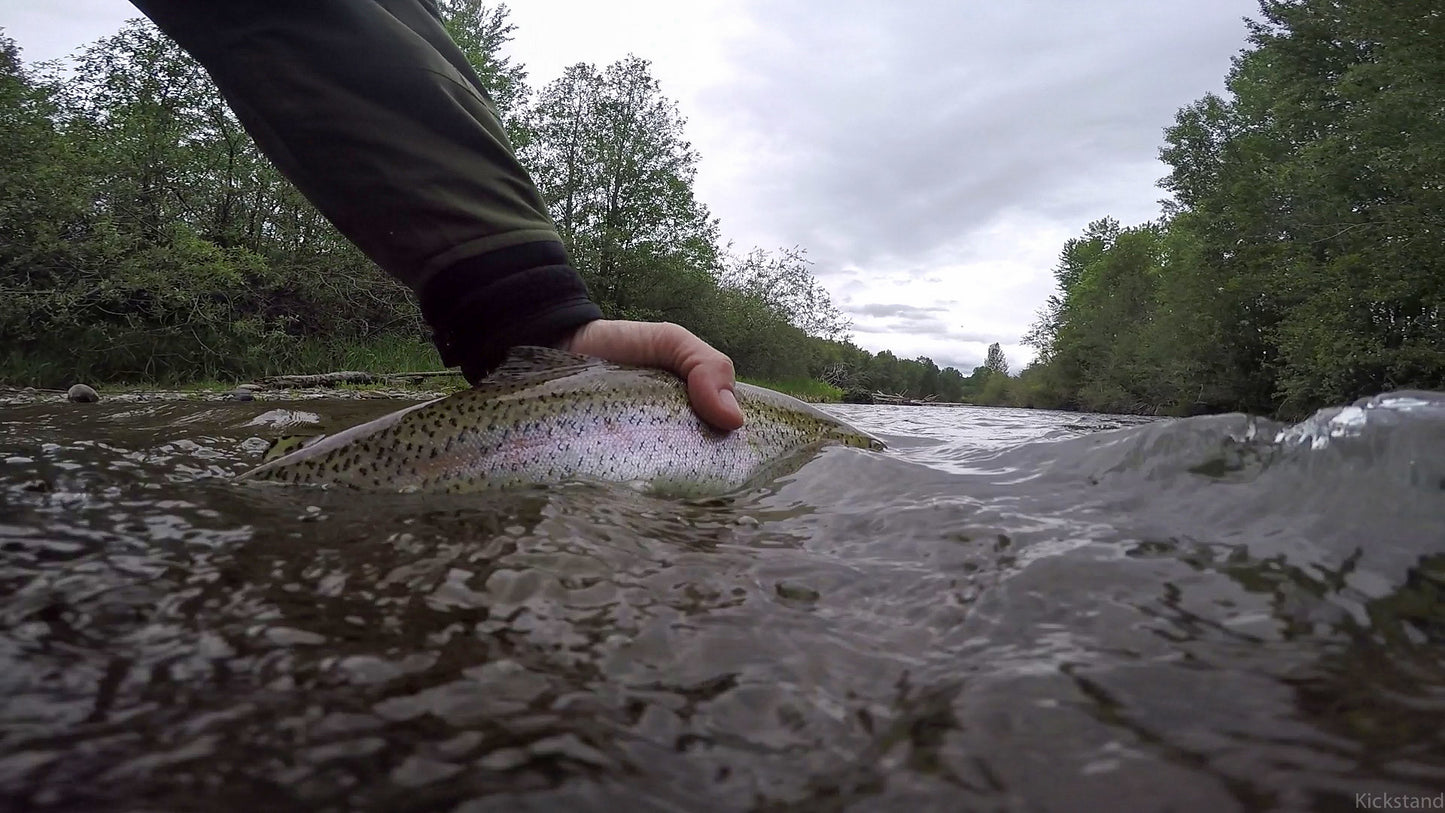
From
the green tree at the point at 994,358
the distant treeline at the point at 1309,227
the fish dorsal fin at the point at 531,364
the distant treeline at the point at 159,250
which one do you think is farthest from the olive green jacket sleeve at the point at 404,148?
the green tree at the point at 994,358

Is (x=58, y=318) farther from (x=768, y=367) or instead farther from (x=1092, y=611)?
(x=768, y=367)

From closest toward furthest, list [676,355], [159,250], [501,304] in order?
[501,304] < [676,355] < [159,250]

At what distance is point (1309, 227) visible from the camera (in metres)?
19.3

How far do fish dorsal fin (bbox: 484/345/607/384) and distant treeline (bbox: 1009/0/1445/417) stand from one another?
1802 cm

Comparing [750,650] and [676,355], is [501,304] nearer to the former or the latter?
[676,355]

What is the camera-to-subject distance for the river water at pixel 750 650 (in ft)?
2.58

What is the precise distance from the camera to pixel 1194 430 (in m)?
2.48

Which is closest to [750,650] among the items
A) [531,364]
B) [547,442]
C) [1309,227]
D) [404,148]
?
[547,442]

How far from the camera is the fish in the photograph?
2631mm

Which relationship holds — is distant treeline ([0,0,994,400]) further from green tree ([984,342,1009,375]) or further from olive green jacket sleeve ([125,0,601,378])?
green tree ([984,342,1009,375])

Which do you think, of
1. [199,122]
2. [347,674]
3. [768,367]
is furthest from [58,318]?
[768,367]

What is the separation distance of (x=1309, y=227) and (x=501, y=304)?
24.4m

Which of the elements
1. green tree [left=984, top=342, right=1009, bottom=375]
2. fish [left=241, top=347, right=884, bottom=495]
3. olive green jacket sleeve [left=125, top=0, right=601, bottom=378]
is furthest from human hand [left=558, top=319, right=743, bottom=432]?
green tree [left=984, top=342, right=1009, bottom=375]

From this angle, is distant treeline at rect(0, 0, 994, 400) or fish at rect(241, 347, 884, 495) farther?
distant treeline at rect(0, 0, 994, 400)
